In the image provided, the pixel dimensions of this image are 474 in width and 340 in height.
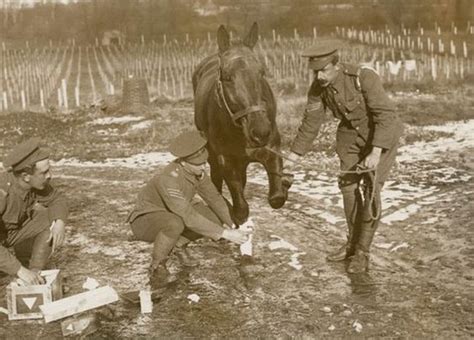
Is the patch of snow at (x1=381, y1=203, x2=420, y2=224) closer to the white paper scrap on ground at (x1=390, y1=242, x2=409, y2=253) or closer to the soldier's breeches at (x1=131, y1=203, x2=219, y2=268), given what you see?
the white paper scrap on ground at (x1=390, y1=242, x2=409, y2=253)

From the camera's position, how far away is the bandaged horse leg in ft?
17.2

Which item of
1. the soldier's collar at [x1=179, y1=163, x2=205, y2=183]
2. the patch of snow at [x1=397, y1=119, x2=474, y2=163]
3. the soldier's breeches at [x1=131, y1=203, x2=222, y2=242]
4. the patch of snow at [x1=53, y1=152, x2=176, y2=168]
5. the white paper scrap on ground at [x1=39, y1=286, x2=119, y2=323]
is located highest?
the soldier's collar at [x1=179, y1=163, x2=205, y2=183]

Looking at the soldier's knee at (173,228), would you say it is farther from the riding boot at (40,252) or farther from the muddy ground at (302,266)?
the riding boot at (40,252)

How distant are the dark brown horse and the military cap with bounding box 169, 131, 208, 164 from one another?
50 cm

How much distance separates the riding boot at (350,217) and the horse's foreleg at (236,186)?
110 cm

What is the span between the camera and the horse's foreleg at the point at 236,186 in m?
6.35

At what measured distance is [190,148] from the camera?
16.5 feet

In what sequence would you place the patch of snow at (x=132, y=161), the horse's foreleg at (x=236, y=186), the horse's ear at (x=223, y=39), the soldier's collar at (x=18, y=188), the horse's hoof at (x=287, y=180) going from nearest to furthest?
the soldier's collar at (x=18, y=188) < the horse's ear at (x=223, y=39) < the horse's hoof at (x=287, y=180) < the horse's foreleg at (x=236, y=186) < the patch of snow at (x=132, y=161)

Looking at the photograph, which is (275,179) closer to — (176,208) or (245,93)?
(245,93)

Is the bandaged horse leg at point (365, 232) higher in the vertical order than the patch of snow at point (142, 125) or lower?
Answer: higher

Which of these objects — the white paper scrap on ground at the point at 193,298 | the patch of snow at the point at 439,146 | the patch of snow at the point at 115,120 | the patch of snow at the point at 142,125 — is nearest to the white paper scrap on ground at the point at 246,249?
the white paper scrap on ground at the point at 193,298

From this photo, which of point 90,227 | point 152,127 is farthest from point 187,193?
point 152,127

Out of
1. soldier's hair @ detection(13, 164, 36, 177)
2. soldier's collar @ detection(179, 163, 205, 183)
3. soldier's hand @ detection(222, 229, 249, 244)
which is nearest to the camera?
soldier's hand @ detection(222, 229, 249, 244)

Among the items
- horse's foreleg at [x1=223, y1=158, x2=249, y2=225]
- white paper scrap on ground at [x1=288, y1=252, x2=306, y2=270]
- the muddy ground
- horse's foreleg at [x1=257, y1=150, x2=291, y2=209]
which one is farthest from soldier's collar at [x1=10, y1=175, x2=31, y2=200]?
white paper scrap on ground at [x1=288, y1=252, x2=306, y2=270]
